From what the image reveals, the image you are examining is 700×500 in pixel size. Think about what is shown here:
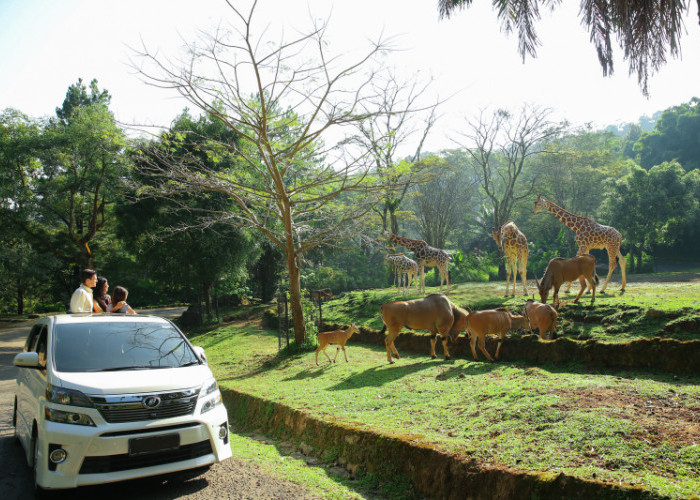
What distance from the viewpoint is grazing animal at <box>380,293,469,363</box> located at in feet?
27.8

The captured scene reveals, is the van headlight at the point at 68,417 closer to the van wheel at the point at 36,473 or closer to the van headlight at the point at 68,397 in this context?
the van headlight at the point at 68,397

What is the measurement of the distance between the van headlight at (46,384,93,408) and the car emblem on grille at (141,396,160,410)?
431mm

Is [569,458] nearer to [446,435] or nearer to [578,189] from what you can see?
[446,435]

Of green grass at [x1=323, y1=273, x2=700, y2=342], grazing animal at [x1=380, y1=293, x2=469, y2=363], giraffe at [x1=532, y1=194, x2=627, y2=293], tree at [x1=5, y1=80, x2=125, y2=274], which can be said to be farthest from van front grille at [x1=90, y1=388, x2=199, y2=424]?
tree at [x1=5, y1=80, x2=125, y2=274]

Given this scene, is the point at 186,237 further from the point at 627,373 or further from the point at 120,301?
the point at 627,373

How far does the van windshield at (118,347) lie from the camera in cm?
462

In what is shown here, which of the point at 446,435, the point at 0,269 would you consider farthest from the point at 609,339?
the point at 0,269

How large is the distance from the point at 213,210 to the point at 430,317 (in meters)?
7.07

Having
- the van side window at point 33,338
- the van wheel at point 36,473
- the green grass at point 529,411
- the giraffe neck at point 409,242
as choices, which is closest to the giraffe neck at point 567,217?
the giraffe neck at point 409,242

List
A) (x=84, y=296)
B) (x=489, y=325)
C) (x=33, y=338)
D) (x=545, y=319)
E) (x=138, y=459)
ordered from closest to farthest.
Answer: (x=138, y=459), (x=33, y=338), (x=84, y=296), (x=489, y=325), (x=545, y=319)

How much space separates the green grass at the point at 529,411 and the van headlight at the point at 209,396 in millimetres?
1511

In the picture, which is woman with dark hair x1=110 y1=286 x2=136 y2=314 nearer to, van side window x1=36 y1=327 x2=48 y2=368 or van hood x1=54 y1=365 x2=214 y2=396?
van side window x1=36 y1=327 x2=48 y2=368

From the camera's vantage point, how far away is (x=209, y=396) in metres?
4.61

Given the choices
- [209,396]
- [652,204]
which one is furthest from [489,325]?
[652,204]
